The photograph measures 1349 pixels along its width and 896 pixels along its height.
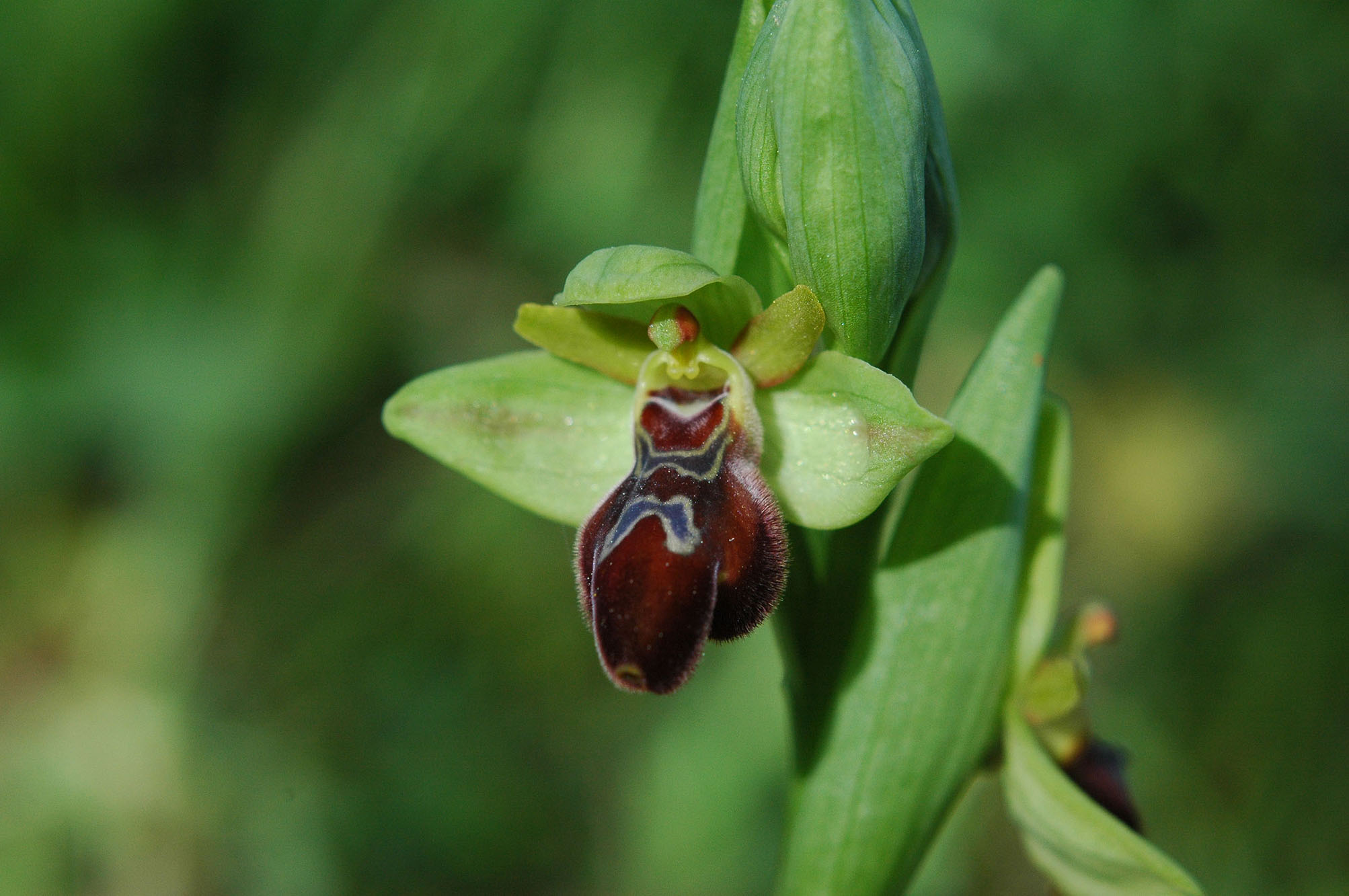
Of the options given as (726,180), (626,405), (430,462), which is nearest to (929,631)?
(626,405)

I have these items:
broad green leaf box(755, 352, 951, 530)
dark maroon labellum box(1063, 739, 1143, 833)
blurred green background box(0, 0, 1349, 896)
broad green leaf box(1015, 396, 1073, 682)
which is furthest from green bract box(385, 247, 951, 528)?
blurred green background box(0, 0, 1349, 896)

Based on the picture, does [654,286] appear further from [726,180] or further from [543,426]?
[543,426]

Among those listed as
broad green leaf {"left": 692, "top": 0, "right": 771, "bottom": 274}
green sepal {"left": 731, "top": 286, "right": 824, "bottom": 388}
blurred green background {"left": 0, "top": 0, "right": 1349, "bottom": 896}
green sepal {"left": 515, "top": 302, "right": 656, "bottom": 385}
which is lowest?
blurred green background {"left": 0, "top": 0, "right": 1349, "bottom": 896}

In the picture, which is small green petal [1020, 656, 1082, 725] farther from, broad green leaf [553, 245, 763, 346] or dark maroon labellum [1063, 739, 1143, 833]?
broad green leaf [553, 245, 763, 346]

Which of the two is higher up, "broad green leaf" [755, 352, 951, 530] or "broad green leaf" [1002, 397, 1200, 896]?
"broad green leaf" [755, 352, 951, 530]

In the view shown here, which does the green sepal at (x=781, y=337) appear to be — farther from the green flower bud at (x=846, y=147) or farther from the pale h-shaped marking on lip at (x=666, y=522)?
the pale h-shaped marking on lip at (x=666, y=522)

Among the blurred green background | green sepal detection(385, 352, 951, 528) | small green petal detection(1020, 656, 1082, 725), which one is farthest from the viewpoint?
the blurred green background
